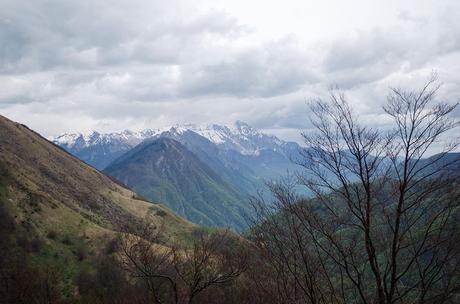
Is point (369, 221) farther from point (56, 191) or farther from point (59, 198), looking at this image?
point (56, 191)

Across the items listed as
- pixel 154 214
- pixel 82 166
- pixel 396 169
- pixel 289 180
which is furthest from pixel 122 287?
pixel 82 166

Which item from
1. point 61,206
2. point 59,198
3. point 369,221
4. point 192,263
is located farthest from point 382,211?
point 59,198

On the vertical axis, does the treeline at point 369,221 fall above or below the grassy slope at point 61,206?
below

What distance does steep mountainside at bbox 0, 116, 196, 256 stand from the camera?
9881 cm

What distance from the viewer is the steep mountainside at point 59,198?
9881cm

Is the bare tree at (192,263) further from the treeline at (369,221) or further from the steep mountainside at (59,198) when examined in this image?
the steep mountainside at (59,198)

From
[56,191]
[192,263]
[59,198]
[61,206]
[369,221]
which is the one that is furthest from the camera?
[56,191]

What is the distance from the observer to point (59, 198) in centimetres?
12600

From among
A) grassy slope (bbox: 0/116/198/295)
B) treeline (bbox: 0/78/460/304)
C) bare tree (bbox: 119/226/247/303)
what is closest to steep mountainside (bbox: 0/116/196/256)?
grassy slope (bbox: 0/116/198/295)

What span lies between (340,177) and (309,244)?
3292mm

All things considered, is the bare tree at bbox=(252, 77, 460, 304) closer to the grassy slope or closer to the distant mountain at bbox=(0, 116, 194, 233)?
the grassy slope

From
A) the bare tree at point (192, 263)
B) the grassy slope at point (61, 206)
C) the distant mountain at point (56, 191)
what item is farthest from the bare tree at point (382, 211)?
the distant mountain at point (56, 191)

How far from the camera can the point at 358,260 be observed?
1392 centimetres

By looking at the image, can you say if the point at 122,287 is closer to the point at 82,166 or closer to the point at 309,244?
the point at 309,244
